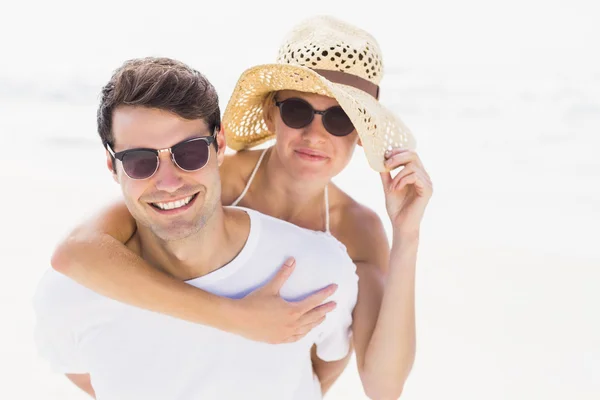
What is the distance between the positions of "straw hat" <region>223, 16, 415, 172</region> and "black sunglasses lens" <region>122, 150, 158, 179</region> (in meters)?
0.70

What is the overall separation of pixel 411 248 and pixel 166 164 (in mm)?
999

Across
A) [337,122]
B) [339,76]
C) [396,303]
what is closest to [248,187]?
[337,122]

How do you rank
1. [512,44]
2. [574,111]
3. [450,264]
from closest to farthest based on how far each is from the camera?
[450,264] < [574,111] < [512,44]

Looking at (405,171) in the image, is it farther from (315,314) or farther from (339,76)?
(315,314)

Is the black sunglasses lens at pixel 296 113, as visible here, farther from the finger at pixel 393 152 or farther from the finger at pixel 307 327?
the finger at pixel 307 327

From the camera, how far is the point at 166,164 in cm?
221

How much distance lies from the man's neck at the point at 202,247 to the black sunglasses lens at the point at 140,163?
264mm

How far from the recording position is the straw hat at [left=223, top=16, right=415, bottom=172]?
262 centimetres

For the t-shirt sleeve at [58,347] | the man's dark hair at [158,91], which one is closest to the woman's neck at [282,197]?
the man's dark hair at [158,91]

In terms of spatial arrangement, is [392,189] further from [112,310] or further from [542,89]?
[542,89]

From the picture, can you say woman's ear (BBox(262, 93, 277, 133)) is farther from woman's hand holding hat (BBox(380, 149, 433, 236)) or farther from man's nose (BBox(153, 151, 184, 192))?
man's nose (BBox(153, 151, 184, 192))

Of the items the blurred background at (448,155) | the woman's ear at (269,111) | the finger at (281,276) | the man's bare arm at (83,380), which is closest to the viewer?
the finger at (281,276)

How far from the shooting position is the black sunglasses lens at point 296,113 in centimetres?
282

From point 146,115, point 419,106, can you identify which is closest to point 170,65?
point 146,115
